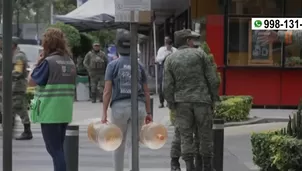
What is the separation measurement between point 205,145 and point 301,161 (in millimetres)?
1247

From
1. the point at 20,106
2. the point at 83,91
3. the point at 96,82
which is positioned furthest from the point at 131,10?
the point at 83,91

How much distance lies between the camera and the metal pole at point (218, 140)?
857cm

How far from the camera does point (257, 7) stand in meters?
17.8

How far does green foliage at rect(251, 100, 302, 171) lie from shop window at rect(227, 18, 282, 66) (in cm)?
913

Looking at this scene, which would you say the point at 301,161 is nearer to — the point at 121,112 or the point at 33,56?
the point at 121,112

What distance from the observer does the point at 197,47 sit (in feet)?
28.4

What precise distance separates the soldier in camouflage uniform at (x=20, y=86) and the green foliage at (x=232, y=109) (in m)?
4.00

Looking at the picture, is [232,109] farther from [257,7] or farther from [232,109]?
[257,7]

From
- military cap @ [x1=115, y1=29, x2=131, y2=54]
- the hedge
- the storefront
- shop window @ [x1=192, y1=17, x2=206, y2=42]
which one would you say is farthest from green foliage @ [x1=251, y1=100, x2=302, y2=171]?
shop window @ [x1=192, y1=17, x2=206, y2=42]

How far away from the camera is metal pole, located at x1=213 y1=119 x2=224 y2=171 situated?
8575 millimetres

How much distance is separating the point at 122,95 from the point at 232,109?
21.9 feet

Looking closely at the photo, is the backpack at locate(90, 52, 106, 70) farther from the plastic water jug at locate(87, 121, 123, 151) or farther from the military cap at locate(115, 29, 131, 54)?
the plastic water jug at locate(87, 121, 123, 151)

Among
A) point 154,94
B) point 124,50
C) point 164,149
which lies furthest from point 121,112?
point 154,94

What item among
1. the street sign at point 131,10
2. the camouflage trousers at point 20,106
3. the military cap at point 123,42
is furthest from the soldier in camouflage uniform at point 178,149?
the camouflage trousers at point 20,106
